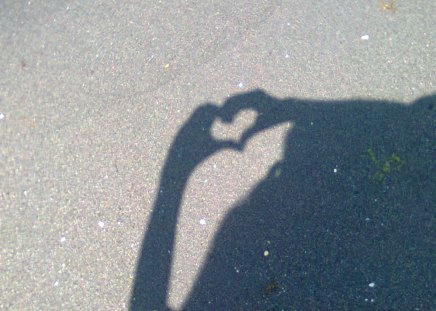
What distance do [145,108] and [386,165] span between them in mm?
1851

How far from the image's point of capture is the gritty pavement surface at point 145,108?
299cm

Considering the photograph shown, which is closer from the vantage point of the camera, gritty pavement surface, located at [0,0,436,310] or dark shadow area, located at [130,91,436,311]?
dark shadow area, located at [130,91,436,311]

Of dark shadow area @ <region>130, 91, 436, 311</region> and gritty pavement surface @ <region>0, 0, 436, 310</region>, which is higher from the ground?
gritty pavement surface @ <region>0, 0, 436, 310</region>

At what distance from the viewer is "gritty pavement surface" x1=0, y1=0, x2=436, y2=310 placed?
2.99 m

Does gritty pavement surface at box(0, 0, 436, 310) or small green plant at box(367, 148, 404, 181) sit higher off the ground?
gritty pavement surface at box(0, 0, 436, 310)

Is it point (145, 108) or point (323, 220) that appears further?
point (145, 108)

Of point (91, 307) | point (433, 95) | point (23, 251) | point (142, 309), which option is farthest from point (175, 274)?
point (433, 95)

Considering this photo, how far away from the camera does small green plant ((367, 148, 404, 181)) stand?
2996 mm

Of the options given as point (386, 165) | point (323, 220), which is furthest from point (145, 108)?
point (386, 165)

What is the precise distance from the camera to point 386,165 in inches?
119

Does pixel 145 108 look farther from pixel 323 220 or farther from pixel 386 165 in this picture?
pixel 386 165

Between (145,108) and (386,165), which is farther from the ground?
(145,108)

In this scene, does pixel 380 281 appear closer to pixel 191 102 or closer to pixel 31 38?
pixel 191 102

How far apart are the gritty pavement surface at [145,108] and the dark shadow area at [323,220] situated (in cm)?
3
